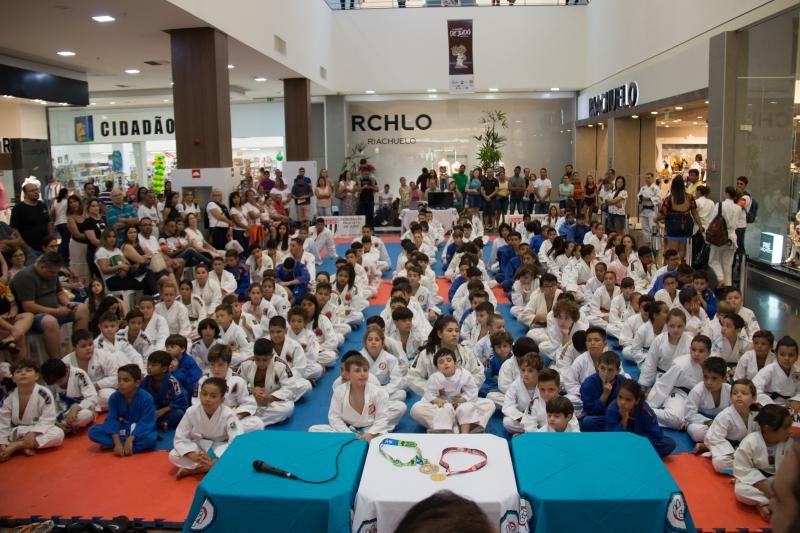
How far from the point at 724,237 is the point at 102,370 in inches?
338

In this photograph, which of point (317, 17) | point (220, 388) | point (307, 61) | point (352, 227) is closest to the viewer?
point (220, 388)

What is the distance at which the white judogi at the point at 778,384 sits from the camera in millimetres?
6426

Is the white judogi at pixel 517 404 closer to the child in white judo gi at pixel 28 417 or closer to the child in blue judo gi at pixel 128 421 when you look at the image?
the child in blue judo gi at pixel 128 421

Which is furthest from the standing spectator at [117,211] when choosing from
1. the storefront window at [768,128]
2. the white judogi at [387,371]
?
the storefront window at [768,128]

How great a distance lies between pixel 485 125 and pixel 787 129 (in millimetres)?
14964

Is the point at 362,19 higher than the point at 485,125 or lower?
higher

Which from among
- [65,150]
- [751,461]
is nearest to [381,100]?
[65,150]

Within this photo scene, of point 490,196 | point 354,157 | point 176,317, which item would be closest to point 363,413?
point 176,317

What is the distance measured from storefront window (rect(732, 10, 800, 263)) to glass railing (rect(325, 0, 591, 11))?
11.7 m

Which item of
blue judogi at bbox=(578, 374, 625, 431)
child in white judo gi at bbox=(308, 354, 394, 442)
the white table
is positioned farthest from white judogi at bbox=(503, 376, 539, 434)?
the white table

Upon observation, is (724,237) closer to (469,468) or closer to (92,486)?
(469,468)

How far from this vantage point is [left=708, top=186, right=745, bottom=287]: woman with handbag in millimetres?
10656

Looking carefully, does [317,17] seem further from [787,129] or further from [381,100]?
[787,129]

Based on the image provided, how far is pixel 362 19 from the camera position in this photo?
23.0 metres
